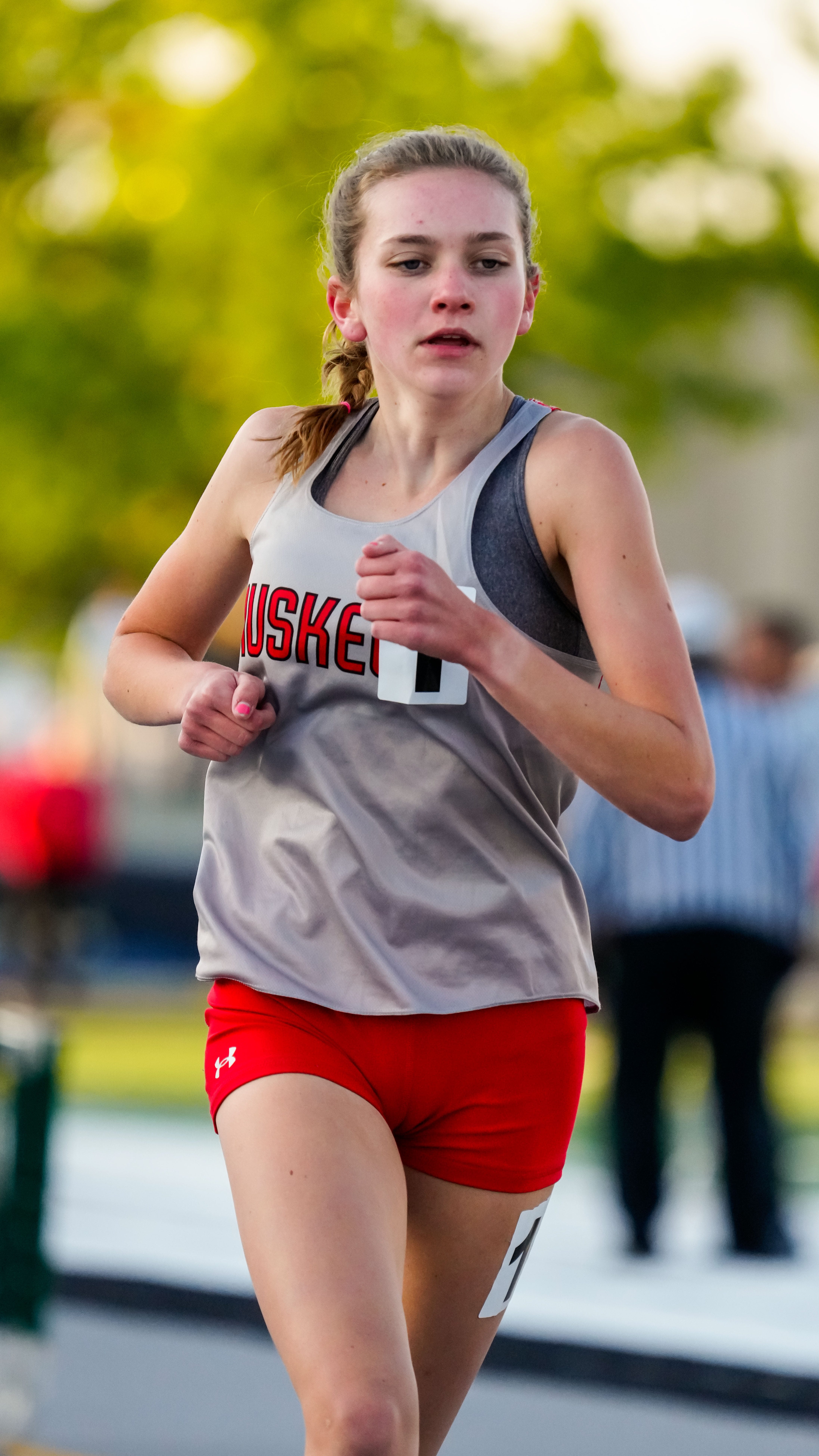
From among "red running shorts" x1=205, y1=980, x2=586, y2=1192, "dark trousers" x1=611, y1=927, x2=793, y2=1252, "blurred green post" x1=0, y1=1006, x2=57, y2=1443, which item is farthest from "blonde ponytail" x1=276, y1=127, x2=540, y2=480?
"dark trousers" x1=611, y1=927, x2=793, y2=1252

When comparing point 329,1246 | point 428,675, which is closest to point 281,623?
point 428,675

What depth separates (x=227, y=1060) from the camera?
2738 millimetres

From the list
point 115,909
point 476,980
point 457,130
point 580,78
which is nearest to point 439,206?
point 457,130

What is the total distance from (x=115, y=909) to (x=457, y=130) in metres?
15.4

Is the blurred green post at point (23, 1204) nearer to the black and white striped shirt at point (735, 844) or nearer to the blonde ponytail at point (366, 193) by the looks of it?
the black and white striped shirt at point (735, 844)

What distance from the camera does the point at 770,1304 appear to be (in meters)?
6.96

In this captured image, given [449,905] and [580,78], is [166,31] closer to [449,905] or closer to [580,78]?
[580,78]

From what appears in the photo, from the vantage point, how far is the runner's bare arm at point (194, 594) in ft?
9.46

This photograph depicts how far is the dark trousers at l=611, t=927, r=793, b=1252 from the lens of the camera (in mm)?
7695

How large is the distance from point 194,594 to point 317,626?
1.11 feet

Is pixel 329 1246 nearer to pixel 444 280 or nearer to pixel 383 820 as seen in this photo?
pixel 383 820

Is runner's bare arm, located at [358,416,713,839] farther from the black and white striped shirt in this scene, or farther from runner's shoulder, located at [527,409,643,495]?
the black and white striped shirt

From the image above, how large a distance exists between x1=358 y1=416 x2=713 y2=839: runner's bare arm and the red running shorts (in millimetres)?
343

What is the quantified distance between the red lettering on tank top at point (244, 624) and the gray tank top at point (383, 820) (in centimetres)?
4
